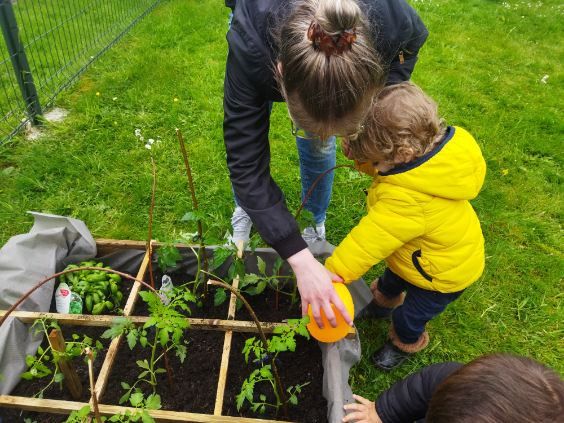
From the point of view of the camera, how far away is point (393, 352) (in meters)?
2.07

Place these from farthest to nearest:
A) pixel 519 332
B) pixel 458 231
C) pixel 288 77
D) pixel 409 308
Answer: pixel 519 332, pixel 409 308, pixel 458 231, pixel 288 77

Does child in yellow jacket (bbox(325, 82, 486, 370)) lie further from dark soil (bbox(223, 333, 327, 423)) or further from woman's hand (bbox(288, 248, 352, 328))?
dark soil (bbox(223, 333, 327, 423))

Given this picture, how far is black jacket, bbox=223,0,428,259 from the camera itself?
131cm

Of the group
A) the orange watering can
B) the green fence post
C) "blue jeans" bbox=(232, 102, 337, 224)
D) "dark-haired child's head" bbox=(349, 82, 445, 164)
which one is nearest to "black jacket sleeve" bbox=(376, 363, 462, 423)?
the orange watering can

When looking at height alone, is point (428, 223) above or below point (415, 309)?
above

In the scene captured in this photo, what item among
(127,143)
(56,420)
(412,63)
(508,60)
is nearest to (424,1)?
(508,60)

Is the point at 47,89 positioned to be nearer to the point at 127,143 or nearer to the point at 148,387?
the point at 127,143

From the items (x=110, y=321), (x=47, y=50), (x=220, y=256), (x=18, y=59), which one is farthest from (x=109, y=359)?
(x=47, y=50)

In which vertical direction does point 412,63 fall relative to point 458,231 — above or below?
above

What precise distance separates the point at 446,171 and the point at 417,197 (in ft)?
0.40

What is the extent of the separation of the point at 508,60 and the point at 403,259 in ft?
12.6

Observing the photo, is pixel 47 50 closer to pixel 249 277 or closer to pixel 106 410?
pixel 249 277

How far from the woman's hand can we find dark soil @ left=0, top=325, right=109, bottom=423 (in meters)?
0.93

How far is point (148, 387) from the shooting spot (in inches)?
70.0
